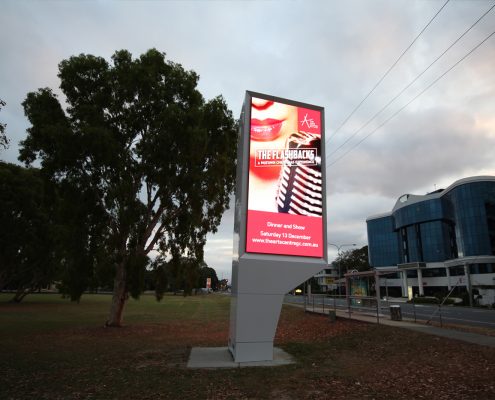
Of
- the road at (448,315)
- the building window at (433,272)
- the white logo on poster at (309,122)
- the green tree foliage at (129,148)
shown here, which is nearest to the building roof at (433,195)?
the building window at (433,272)

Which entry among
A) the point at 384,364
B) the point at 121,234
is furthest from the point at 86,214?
the point at 384,364

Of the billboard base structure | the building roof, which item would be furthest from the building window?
the billboard base structure

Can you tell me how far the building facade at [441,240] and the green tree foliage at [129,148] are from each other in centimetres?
4342

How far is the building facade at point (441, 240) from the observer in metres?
66.1

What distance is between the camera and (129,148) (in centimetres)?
2030

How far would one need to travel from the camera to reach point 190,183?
1967 cm

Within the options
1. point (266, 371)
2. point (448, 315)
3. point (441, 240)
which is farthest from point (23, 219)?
point (441, 240)

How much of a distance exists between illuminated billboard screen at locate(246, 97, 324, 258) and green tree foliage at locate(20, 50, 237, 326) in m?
7.49

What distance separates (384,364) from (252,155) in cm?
711

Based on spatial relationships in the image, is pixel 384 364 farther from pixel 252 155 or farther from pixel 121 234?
pixel 121 234

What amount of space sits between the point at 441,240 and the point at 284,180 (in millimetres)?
80521

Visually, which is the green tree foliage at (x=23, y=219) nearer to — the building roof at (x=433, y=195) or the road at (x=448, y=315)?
the road at (x=448, y=315)

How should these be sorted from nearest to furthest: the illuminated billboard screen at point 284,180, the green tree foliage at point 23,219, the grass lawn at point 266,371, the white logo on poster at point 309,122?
the grass lawn at point 266,371 → the illuminated billboard screen at point 284,180 → the white logo on poster at point 309,122 → the green tree foliage at point 23,219

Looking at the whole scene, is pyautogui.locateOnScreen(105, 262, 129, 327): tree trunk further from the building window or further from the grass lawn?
the building window
